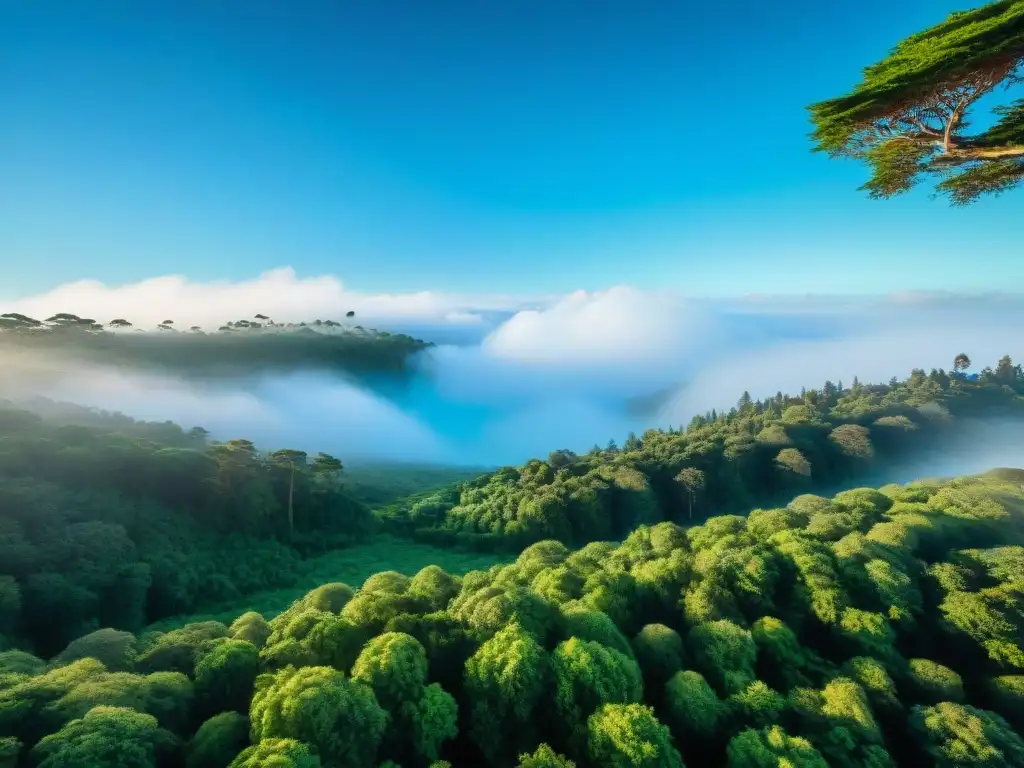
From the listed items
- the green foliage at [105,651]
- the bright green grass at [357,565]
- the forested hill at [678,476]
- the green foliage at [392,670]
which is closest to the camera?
the green foliage at [392,670]

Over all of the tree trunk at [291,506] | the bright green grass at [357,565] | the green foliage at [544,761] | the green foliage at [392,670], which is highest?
the green foliage at [392,670]

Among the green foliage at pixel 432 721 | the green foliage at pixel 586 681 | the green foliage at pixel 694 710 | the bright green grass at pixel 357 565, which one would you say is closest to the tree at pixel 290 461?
the bright green grass at pixel 357 565

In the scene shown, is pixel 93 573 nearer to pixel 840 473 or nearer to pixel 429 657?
pixel 429 657

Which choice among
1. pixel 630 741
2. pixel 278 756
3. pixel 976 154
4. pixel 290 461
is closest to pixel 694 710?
pixel 630 741

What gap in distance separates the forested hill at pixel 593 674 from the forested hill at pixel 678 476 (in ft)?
148

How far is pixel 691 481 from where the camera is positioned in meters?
86.4

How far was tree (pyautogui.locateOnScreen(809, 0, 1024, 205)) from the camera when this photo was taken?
14.1 m

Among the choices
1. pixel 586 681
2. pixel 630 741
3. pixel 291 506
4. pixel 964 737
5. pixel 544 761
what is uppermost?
pixel 586 681

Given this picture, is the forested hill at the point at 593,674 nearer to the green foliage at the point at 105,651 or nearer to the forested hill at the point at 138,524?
the green foliage at the point at 105,651

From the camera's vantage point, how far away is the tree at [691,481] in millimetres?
86438

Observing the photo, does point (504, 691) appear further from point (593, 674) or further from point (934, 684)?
point (934, 684)

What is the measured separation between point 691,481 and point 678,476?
2233mm

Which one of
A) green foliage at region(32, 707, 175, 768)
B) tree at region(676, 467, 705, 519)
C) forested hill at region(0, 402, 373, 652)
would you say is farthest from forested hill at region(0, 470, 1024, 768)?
tree at region(676, 467, 705, 519)

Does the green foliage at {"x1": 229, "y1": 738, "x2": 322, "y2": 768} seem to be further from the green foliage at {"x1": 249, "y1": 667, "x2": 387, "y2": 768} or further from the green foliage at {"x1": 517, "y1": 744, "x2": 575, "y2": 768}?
the green foliage at {"x1": 517, "y1": 744, "x2": 575, "y2": 768}
